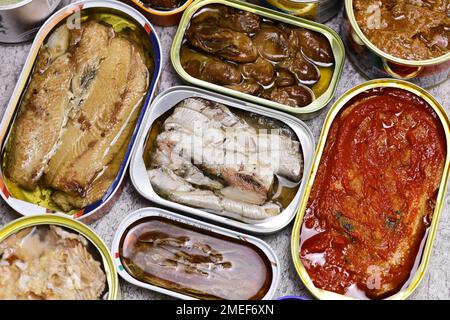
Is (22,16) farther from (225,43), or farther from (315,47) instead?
(315,47)

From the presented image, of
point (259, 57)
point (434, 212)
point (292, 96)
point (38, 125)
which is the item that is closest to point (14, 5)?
point (38, 125)

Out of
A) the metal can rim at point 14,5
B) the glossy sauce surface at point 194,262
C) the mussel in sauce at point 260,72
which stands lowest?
the glossy sauce surface at point 194,262

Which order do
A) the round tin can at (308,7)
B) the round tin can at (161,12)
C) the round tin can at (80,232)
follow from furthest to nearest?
the round tin can at (161,12)
the round tin can at (308,7)
the round tin can at (80,232)

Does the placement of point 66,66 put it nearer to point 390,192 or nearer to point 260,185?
point 260,185

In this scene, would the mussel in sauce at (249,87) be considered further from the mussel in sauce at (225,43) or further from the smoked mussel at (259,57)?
the mussel in sauce at (225,43)

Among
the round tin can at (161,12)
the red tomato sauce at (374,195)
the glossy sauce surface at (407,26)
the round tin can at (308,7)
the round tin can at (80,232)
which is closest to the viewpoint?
the round tin can at (80,232)

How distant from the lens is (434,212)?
3.58 metres

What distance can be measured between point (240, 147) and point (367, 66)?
85 centimetres

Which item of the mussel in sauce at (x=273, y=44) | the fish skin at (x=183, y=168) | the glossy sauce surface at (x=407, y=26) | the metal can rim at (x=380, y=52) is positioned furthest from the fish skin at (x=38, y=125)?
the glossy sauce surface at (x=407, y=26)

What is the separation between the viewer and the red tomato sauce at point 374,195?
140 inches

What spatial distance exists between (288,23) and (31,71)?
4.74ft

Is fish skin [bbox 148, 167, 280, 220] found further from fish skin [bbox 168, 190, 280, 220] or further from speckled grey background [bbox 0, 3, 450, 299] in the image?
speckled grey background [bbox 0, 3, 450, 299]

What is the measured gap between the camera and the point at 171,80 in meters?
3.99

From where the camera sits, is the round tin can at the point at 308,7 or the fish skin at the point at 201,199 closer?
the fish skin at the point at 201,199
